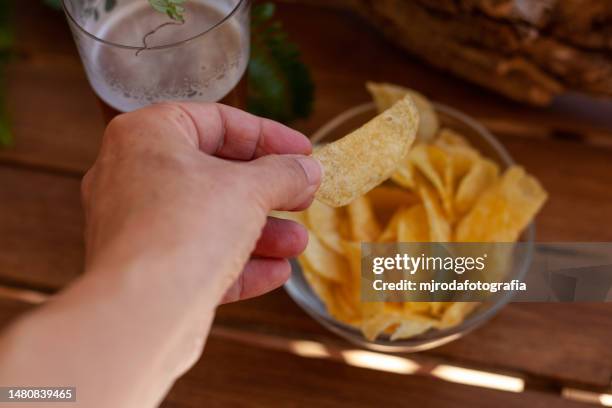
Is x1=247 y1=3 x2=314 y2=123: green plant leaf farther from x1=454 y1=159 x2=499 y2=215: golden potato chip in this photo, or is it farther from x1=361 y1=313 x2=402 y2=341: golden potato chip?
x1=361 y1=313 x2=402 y2=341: golden potato chip

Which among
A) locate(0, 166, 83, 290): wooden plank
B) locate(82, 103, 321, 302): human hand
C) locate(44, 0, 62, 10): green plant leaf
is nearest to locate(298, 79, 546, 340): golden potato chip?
locate(82, 103, 321, 302): human hand

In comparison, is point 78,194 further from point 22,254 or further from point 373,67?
point 373,67

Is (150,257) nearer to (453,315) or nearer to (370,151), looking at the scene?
(370,151)

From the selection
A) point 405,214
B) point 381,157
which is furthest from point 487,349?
point 381,157

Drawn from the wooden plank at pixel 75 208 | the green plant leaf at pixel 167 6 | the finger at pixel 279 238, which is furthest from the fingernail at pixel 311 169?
the wooden plank at pixel 75 208

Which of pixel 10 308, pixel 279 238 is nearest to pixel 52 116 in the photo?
pixel 10 308
